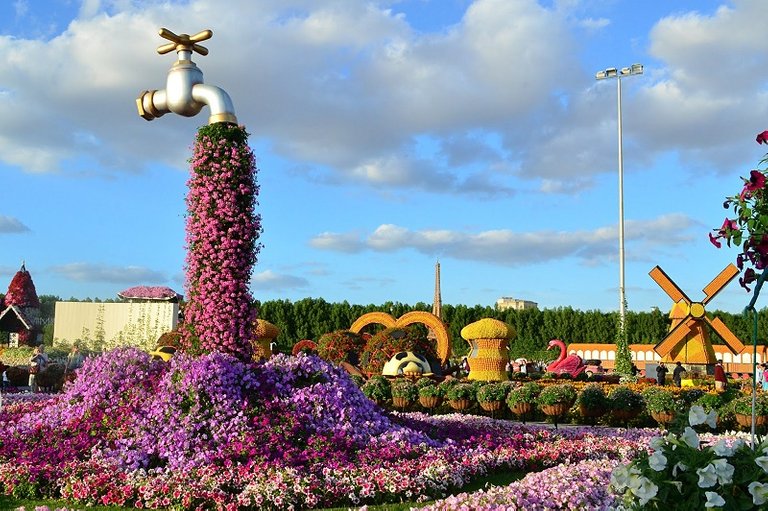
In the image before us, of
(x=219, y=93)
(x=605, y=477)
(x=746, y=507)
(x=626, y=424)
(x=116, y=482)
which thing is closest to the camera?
(x=746, y=507)

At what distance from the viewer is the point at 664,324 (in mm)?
39062

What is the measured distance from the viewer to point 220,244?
9.80 metres

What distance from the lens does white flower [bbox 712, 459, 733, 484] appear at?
11.7 ft

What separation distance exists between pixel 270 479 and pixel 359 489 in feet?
2.69

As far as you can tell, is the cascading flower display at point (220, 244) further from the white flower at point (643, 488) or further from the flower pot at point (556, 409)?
the white flower at point (643, 488)

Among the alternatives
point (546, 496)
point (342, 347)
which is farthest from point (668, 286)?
point (546, 496)

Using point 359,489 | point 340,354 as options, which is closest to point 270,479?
point 359,489

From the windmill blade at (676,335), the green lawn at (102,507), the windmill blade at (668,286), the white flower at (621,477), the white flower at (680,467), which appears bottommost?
the green lawn at (102,507)

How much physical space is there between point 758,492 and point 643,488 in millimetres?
532

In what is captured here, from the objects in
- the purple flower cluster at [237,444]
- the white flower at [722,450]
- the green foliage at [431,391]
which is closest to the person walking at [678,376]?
the green foliage at [431,391]

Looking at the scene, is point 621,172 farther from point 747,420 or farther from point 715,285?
point 747,420

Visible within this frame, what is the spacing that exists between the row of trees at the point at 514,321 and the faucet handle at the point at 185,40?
2874 cm

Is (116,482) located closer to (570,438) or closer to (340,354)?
(570,438)

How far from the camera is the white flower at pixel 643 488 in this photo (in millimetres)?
3576
